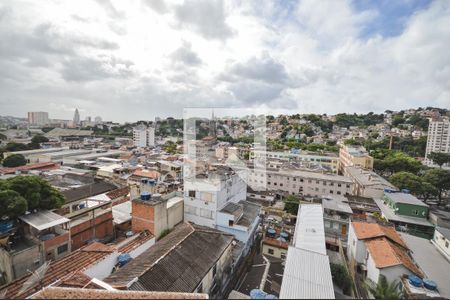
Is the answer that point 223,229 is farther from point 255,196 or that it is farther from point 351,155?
point 351,155

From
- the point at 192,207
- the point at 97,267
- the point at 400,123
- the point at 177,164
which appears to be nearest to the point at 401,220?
the point at 192,207

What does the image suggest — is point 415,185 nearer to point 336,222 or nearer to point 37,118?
point 336,222

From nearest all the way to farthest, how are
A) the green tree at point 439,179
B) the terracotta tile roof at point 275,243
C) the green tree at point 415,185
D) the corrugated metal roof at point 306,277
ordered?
the corrugated metal roof at point 306,277 < the terracotta tile roof at point 275,243 < the green tree at point 415,185 < the green tree at point 439,179

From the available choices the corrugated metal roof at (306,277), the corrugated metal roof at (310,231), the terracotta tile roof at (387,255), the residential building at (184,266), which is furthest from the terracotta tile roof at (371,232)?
the residential building at (184,266)

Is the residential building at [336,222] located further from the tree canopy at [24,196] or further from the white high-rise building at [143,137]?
the white high-rise building at [143,137]

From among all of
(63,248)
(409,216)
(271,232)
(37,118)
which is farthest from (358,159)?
(37,118)

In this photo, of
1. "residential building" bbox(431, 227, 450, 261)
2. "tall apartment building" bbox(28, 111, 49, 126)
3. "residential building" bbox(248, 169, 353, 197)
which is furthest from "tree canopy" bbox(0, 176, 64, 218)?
"tall apartment building" bbox(28, 111, 49, 126)
